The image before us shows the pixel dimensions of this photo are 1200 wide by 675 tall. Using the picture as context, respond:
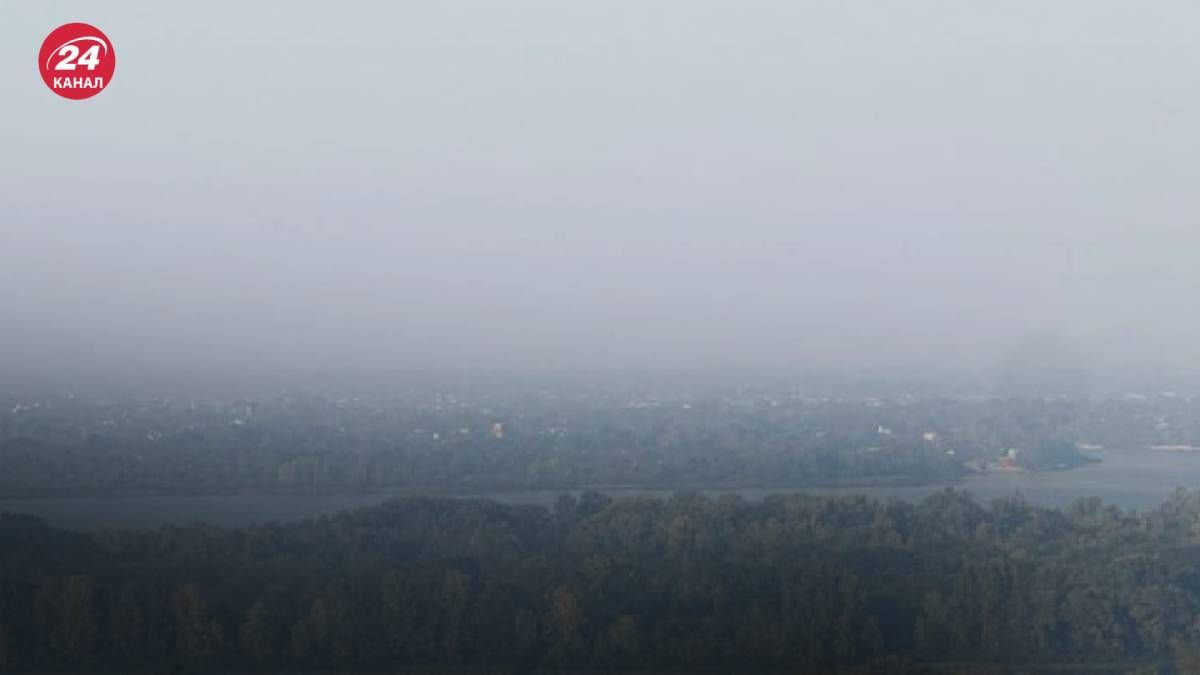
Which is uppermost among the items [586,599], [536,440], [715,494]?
[536,440]

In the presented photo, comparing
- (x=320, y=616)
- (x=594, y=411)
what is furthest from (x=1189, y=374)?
(x=320, y=616)

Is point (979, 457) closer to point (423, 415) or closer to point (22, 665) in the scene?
point (423, 415)

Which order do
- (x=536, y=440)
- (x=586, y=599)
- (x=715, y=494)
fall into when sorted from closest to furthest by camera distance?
(x=586, y=599) → (x=715, y=494) → (x=536, y=440)

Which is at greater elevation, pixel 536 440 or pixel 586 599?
pixel 536 440

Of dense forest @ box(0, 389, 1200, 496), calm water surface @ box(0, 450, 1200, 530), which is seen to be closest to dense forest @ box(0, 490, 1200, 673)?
calm water surface @ box(0, 450, 1200, 530)

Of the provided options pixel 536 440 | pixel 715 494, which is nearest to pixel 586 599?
pixel 715 494

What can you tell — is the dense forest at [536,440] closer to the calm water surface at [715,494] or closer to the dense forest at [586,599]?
the calm water surface at [715,494]

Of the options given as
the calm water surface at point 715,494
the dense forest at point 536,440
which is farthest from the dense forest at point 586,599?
the dense forest at point 536,440

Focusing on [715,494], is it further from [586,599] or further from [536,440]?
[586,599]
